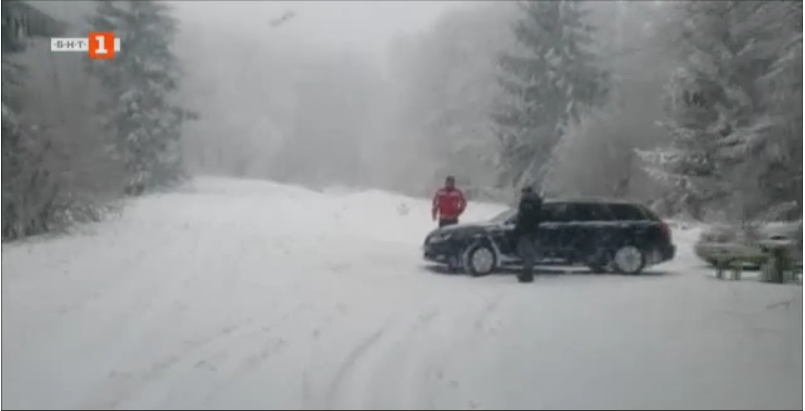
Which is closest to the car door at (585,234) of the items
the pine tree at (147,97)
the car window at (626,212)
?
the car window at (626,212)

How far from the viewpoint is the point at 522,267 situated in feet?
33.8

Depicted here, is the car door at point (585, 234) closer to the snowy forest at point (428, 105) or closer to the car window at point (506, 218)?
the car window at point (506, 218)

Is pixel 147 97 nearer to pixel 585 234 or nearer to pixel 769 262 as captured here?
pixel 585 234

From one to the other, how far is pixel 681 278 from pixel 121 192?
1315 cm

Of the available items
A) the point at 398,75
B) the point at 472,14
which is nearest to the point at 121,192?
the point at 398,75

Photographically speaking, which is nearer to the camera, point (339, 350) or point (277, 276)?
point (339, 350)

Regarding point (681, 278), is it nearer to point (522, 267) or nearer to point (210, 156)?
point (522, 267)

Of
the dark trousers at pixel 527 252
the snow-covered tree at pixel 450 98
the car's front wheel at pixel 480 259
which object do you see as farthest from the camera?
the snow-covered tree at pixel 450 98

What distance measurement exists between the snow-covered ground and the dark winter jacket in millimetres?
711

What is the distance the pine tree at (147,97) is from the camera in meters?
22.5

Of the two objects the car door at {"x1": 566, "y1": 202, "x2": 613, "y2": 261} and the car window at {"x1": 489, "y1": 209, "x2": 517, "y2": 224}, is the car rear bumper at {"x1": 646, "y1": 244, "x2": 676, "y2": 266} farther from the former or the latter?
the car window at {"x1": 489, "y1": 209, "x2": 517, "y2": 224}

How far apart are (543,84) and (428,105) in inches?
233

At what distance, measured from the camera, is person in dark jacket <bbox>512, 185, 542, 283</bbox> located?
9.96 metres

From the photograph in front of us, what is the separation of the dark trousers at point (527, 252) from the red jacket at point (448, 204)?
206 centimetres
